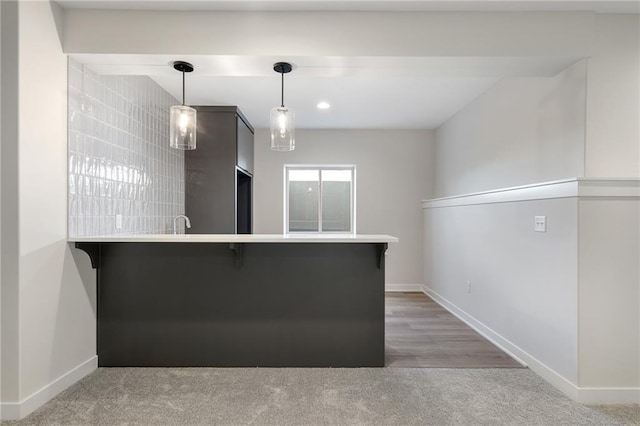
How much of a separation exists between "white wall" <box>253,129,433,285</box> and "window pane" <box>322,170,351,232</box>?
249 millimetres

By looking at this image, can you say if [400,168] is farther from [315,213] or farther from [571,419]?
[571,419]

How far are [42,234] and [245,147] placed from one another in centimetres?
283

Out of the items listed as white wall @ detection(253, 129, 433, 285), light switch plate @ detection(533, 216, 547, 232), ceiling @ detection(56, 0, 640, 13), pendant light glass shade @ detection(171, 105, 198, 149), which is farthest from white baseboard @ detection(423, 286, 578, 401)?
pendant light glass shade @ detection(171, 105, 198, 149)

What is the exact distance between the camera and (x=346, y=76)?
2.54 meters

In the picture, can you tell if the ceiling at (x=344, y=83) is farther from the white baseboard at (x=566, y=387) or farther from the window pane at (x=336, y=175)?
the white baseboard at (x=566, y=387)

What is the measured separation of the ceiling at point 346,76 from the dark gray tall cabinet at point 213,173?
0.23 meters

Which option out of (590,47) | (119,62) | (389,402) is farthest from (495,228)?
(119,62)

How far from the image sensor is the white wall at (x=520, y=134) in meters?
2.28

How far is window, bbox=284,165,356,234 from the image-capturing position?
17.6 feet

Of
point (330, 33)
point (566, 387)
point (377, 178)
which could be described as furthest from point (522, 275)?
point (377, 178)

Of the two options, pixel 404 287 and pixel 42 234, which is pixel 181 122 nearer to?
pixel 42 234

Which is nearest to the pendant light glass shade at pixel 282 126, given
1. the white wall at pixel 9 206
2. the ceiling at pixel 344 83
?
the ceiling at pixel 344 83

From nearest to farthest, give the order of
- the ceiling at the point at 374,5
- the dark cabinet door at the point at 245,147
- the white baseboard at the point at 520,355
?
the ceiling at the point at 374,5 → the white baseboard at the point at 520,355 → the dark cabinet door at the point at 245,147

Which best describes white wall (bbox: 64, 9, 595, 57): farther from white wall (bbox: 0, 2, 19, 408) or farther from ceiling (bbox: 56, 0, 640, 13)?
white wall (bbox: 0, 2, 19, 408)
